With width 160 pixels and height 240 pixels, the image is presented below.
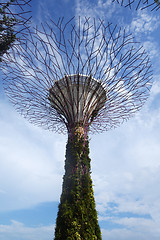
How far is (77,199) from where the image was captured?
4953 millimetres

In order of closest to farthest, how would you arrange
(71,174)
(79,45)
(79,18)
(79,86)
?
1. (71,174)
2. (79,18)
3. (79,45)
4. (79,86)

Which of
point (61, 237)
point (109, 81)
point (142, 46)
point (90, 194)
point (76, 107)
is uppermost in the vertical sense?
point (142, 46)

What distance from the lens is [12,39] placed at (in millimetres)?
4906

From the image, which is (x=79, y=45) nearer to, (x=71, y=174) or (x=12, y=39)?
(x=12, y=39)

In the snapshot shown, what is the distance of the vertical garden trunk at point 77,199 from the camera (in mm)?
4512

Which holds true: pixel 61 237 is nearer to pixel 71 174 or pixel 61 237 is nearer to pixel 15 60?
pixel 71 174

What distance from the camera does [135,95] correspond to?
318 inches

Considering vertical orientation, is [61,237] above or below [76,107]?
below

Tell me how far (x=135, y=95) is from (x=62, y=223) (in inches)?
214

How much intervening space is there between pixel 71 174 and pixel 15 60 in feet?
13.5

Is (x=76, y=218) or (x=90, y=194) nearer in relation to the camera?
(x=76, y=218)

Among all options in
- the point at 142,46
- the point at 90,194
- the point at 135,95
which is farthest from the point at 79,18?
the point at 90,194

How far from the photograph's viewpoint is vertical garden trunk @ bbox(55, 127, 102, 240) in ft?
14.8

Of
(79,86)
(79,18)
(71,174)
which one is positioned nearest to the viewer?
(71,174)
